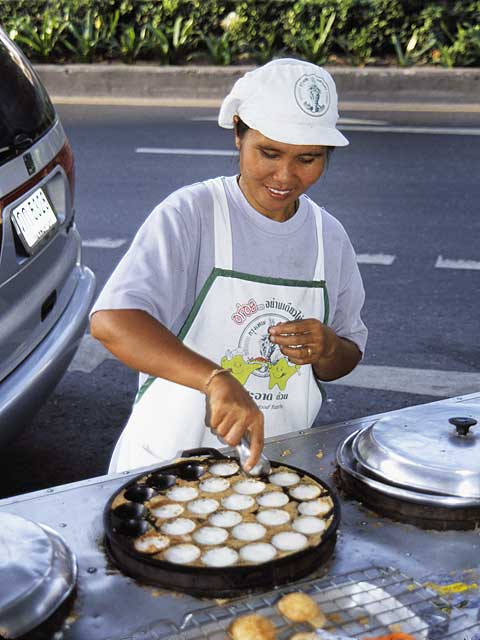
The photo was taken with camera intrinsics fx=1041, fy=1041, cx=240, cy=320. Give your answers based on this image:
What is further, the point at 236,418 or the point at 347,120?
the point at 347,120

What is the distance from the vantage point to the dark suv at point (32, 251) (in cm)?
353

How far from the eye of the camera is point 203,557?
1702 mm

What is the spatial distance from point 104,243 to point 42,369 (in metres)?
3.48

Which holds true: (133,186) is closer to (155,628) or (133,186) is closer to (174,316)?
(174,316)

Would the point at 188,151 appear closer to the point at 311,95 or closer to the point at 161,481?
the point at 311,95

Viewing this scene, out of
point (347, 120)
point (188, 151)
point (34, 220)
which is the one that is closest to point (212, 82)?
point (347, 120)

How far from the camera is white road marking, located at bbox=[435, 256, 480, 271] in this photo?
6.67 meters

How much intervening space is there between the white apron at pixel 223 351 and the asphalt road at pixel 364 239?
1.86 metres

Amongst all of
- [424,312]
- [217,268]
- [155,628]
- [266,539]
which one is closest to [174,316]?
[217,268]

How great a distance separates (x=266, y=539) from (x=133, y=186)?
7046mm

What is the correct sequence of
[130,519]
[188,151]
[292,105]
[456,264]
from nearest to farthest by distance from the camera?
[130,519]
[292,105]
[456,264]
[188,151]

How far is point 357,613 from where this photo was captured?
1.58 metres

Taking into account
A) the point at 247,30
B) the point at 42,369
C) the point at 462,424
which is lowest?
the point at 247,30

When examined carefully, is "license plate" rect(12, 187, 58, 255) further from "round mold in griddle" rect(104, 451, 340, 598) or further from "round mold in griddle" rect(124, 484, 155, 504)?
"round mold in griddle" rect(104, 451, 340, 598)
